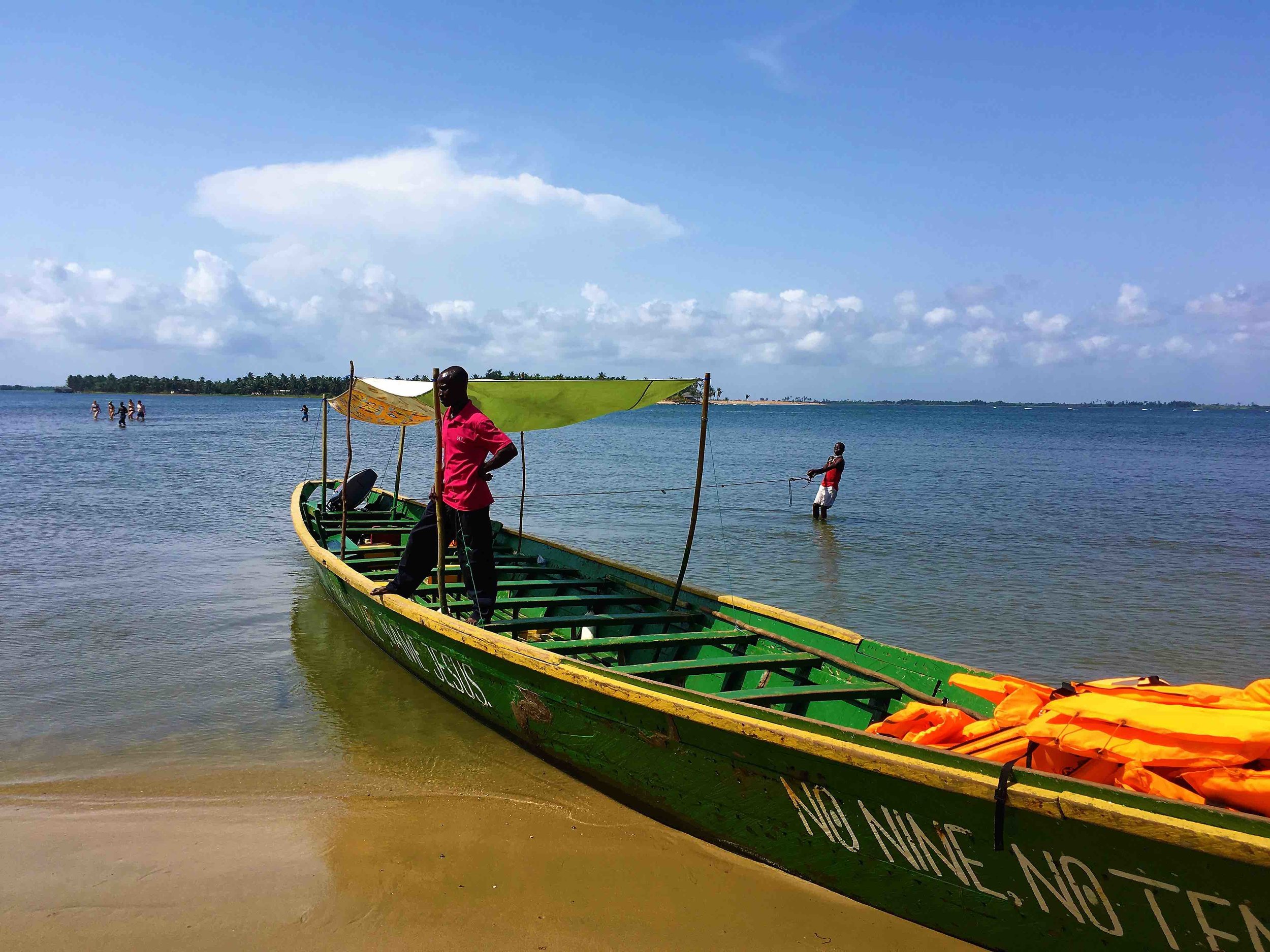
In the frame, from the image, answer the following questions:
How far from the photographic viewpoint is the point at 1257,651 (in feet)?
25.6

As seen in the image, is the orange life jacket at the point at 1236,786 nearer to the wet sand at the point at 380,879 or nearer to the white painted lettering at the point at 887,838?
the white painted lettering at the point at 887,838

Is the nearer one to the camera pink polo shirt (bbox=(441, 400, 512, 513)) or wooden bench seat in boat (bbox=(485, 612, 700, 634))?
pink polo shirt (bbox=(441, 400, 512, 513))

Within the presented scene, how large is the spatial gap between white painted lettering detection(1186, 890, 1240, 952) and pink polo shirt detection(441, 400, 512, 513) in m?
4.35

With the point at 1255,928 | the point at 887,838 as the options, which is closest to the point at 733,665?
the point at 887,838

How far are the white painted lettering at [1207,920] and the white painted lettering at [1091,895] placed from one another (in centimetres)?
24

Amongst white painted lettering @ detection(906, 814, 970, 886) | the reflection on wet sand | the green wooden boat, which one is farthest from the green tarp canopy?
white painted lettering @ detection(906, 814, 970, 886)

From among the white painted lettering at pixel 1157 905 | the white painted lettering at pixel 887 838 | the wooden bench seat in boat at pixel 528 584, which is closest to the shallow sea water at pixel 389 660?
the white painted lettering at pixel 887 838

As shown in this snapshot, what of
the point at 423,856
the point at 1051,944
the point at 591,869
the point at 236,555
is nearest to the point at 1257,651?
the point at 1051,944

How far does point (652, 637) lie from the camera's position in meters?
5.36

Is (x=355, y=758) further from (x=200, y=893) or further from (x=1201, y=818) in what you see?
(x=1201, y=818)

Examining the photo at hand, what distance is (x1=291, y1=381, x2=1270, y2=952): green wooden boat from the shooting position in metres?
2.62

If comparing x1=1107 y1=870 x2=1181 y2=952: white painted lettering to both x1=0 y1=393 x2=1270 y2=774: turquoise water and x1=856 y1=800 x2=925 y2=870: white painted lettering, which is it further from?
x1=0 y1=393 x2=1270 y2=774: turquoise water

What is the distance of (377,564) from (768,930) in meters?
5.82

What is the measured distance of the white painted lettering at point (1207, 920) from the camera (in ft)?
8.30
